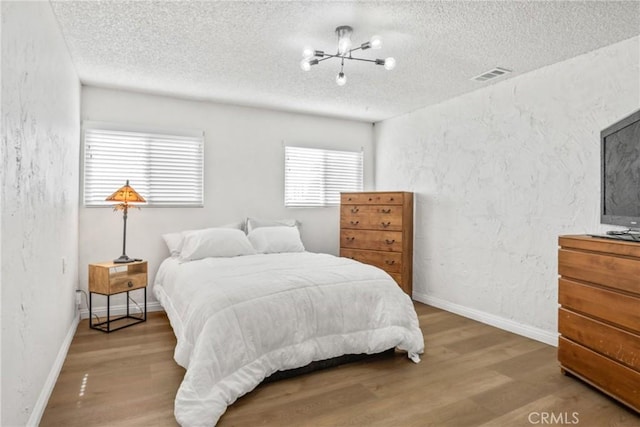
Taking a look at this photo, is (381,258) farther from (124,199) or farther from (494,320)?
(124,199)

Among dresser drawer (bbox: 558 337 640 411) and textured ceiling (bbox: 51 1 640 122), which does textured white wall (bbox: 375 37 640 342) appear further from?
dresser drawer (bbox: 558 337 640 411)

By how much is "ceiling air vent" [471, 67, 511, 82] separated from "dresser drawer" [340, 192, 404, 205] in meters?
1.47

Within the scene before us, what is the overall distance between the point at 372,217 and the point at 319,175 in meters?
1.03

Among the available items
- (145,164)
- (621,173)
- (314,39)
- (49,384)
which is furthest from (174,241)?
(621,173)

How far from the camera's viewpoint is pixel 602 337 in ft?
7.40

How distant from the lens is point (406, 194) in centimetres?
446

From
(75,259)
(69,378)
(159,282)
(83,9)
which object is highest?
(83,9)

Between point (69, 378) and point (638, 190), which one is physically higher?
point (638, 190)

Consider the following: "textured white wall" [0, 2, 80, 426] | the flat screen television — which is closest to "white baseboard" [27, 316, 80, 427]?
"textured white wall" [0, 2, 80, 426]

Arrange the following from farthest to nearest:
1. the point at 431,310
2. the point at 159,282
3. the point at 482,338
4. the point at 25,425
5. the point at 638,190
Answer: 1. the point at 431,310
2. the point at 159,282
3. the point at 482,338
4. the point at 638,190
5. the point at 25,425

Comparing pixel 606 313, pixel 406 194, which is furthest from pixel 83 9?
pixel 606 313

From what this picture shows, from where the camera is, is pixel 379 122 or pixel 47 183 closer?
pixel 47 183

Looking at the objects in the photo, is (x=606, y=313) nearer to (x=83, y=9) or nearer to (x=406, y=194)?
(x=406, y=194)

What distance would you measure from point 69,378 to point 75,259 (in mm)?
1389
